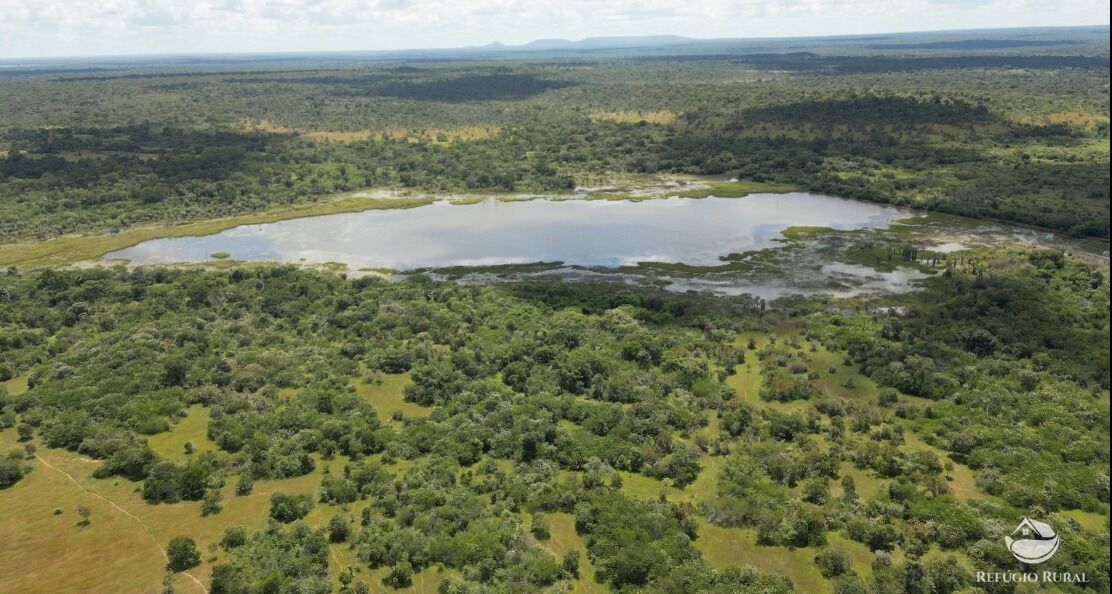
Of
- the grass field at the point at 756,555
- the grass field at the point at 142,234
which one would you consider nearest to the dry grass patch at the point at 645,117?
the grass field at the point at 142,234

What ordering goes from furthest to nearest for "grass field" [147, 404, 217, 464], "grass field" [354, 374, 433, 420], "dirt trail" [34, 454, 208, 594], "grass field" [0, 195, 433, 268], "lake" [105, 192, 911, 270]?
1. "grass field" [0, 195, 433, 268]
2. "lake" [105, 192, 911, 270]
3. "grass field" [354, 374, 433, 420]
4. "grass field" [147, 404, 217, 464]
5. "dirt trail" [34, 454, 208, 594]

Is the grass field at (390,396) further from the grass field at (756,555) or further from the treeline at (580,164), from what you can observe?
the treeline at (580,164)

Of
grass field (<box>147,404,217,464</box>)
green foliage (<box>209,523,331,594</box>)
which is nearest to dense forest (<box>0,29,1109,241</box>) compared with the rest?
grass field (<box>147,404,217,464</box>)

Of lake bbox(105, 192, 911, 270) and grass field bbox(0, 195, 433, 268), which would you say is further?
grass field bbox(0, 195, 433, 268)

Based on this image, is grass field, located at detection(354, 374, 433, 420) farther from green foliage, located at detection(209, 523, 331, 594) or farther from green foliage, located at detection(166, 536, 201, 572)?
green foliage, located at detection(166, 536, 201, 572)

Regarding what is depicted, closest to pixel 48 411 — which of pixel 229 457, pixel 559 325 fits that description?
pixel 229 457

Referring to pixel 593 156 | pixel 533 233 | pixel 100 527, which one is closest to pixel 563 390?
pixel 100 527
